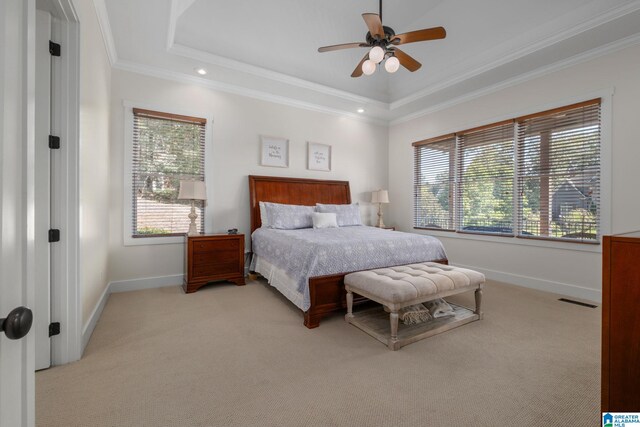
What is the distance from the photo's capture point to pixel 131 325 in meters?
2.61

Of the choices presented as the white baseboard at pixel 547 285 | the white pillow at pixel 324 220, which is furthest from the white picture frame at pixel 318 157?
the white baseboard at pixel 547 285

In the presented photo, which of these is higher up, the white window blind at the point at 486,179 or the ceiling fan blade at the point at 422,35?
the ceiling fan blade at the point at 422,35

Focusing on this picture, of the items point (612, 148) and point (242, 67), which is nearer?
point (612, 148)

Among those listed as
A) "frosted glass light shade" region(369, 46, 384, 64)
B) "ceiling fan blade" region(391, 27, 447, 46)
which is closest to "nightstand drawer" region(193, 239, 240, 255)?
"frosted glass light shade" region(369, 46, 384, 64)

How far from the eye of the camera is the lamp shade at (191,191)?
370 cm

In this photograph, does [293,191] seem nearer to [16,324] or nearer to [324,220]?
[324,220]

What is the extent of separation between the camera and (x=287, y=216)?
4.25 m

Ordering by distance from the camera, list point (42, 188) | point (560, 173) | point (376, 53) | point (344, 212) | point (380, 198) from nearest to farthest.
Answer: point (42, 188) < point (376, 53) < point (560, 173) < point (344, 212) < point (380, 198)

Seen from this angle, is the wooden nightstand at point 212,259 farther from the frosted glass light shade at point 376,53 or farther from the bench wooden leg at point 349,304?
the frosted glass light shade at point 376,53

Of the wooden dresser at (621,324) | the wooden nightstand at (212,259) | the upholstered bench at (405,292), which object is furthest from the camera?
the wooden nightstand at (212,259)

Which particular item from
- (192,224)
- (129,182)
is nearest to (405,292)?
(192,224)

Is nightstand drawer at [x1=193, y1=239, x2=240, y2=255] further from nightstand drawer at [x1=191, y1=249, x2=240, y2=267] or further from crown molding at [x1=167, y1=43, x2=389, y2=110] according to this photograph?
crown molding at [x1=167, y1=43, x2=389, y2=110]

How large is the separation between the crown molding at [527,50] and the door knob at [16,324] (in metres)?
4.59

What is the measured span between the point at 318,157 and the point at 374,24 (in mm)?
2764
